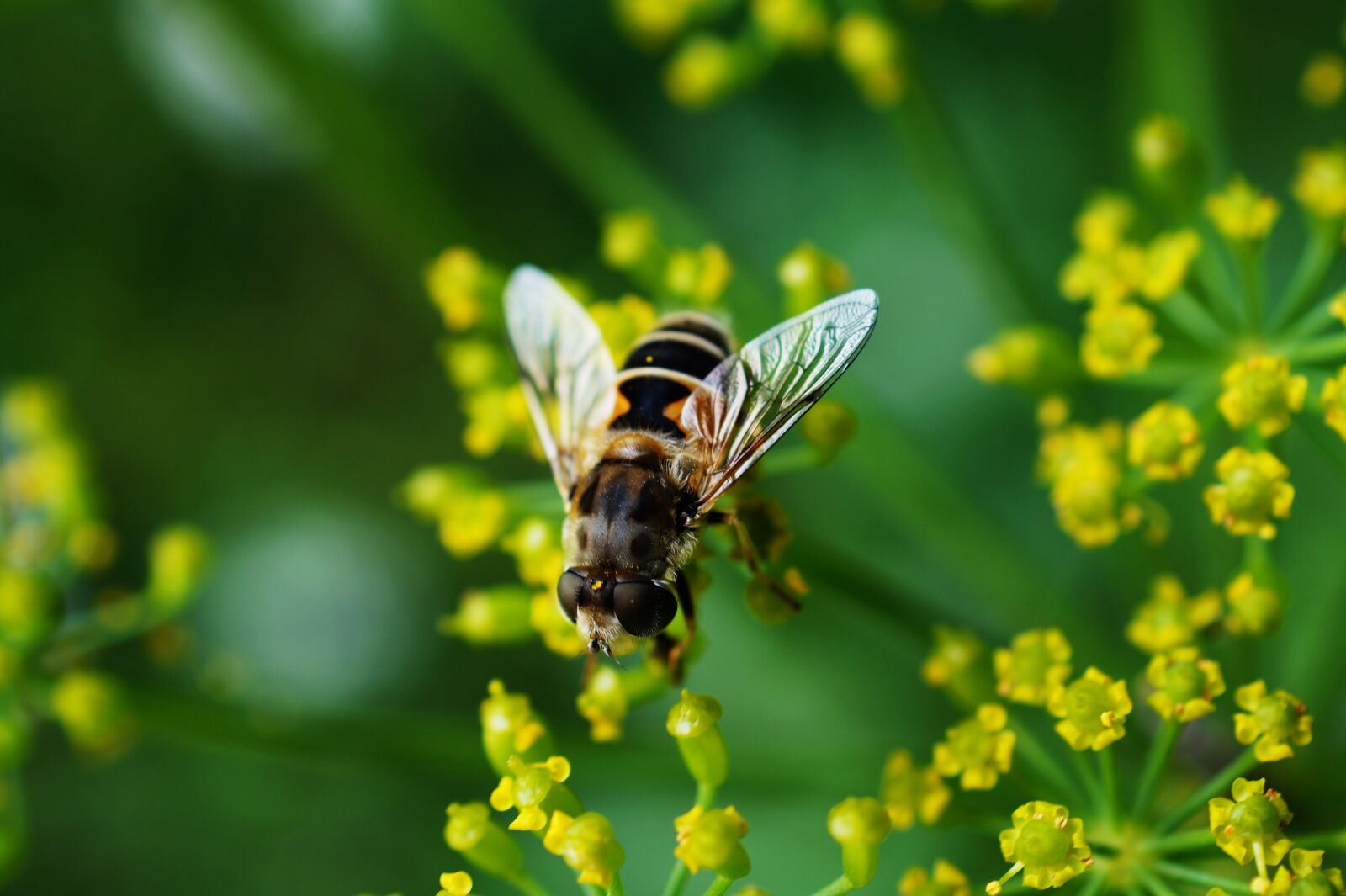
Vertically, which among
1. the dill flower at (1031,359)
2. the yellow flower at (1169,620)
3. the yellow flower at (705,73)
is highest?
the yellow flower at (705,73)

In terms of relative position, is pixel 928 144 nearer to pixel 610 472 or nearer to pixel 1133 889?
pixel 610 472

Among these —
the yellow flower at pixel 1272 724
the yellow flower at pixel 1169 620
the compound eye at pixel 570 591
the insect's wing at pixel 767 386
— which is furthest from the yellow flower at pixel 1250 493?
the compound eye at pixel 570 591

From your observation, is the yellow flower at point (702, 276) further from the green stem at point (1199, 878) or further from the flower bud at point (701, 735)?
the green stem at point (1199, 878)

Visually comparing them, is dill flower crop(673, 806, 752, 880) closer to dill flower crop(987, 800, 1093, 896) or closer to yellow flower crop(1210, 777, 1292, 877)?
dill flower crop(987, 800, 1093, 896)

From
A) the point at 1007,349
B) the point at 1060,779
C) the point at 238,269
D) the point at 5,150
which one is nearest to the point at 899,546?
the point at 1007,349

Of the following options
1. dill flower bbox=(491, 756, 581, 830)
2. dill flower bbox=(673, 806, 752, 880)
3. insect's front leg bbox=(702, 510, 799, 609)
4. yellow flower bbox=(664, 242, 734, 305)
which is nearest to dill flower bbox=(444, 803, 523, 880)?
dill flower bbox=(491, 756, 581, 830)
